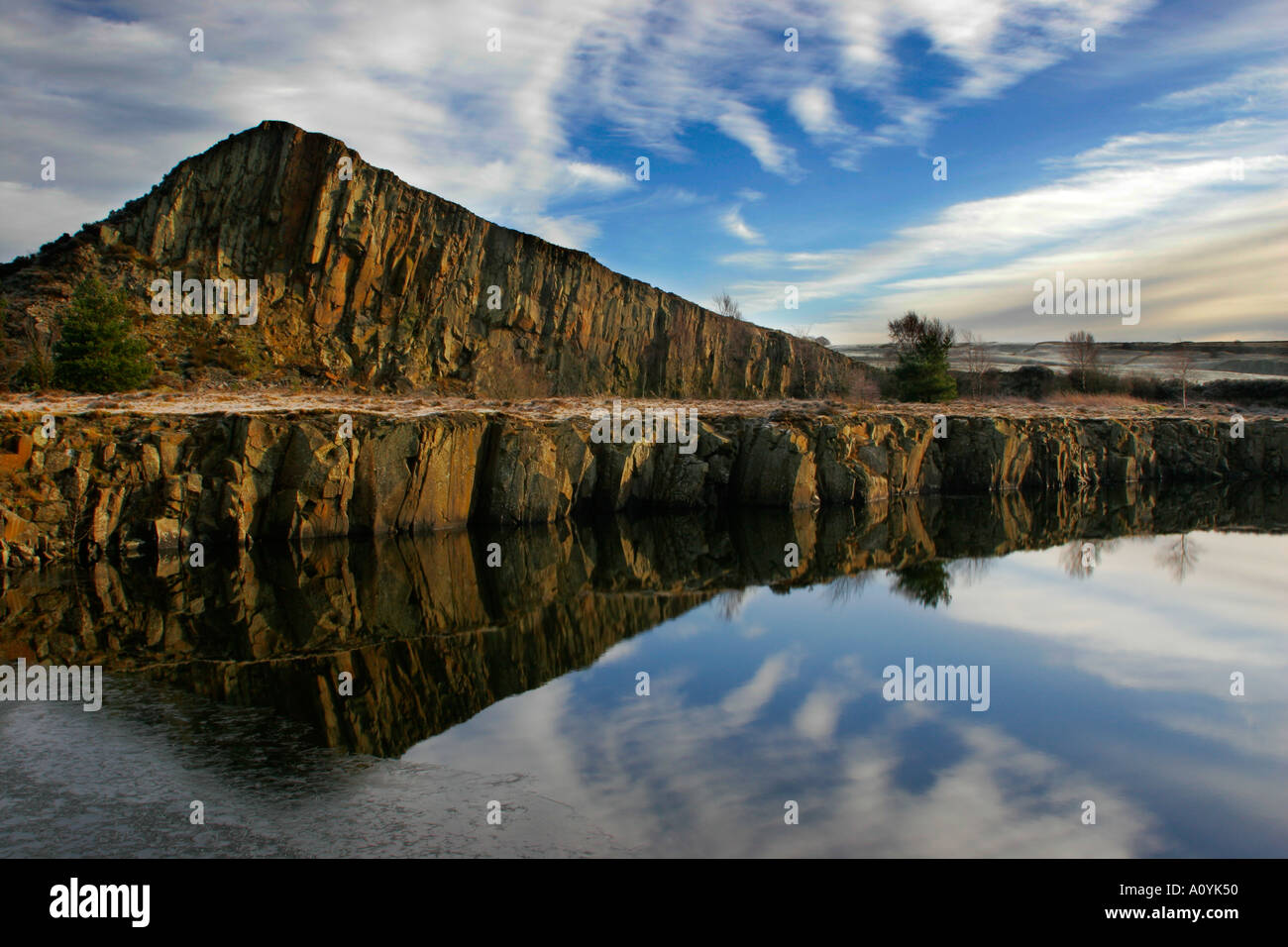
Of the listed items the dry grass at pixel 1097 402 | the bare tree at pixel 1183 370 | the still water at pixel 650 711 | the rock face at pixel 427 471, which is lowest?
the still water at pixel 650 711

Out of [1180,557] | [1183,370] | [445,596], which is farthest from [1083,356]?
[445,596]

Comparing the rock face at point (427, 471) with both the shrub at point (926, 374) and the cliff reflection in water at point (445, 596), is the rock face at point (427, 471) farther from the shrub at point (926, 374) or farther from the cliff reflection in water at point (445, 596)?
the shrub at point (926, 374)

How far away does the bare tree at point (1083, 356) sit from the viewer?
7438 centimetres

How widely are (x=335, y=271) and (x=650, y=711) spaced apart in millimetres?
44692

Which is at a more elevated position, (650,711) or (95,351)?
(95,351)

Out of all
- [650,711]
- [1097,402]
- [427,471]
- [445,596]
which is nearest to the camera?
[650,711]

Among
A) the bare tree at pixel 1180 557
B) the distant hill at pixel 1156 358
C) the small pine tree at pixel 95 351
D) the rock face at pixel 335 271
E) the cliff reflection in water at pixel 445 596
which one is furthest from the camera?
the distant hill at pixel 1156 358

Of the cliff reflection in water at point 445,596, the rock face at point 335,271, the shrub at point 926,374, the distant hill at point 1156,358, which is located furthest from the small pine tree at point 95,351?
the distant hill at point 1156,358

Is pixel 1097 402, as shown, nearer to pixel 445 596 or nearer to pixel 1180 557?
pixel 1180 557

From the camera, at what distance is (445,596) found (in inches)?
708

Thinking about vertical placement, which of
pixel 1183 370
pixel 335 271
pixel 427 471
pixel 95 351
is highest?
pixel 335 271

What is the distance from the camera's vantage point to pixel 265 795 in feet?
26.0

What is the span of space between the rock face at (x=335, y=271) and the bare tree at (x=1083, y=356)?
4404 centimetres
